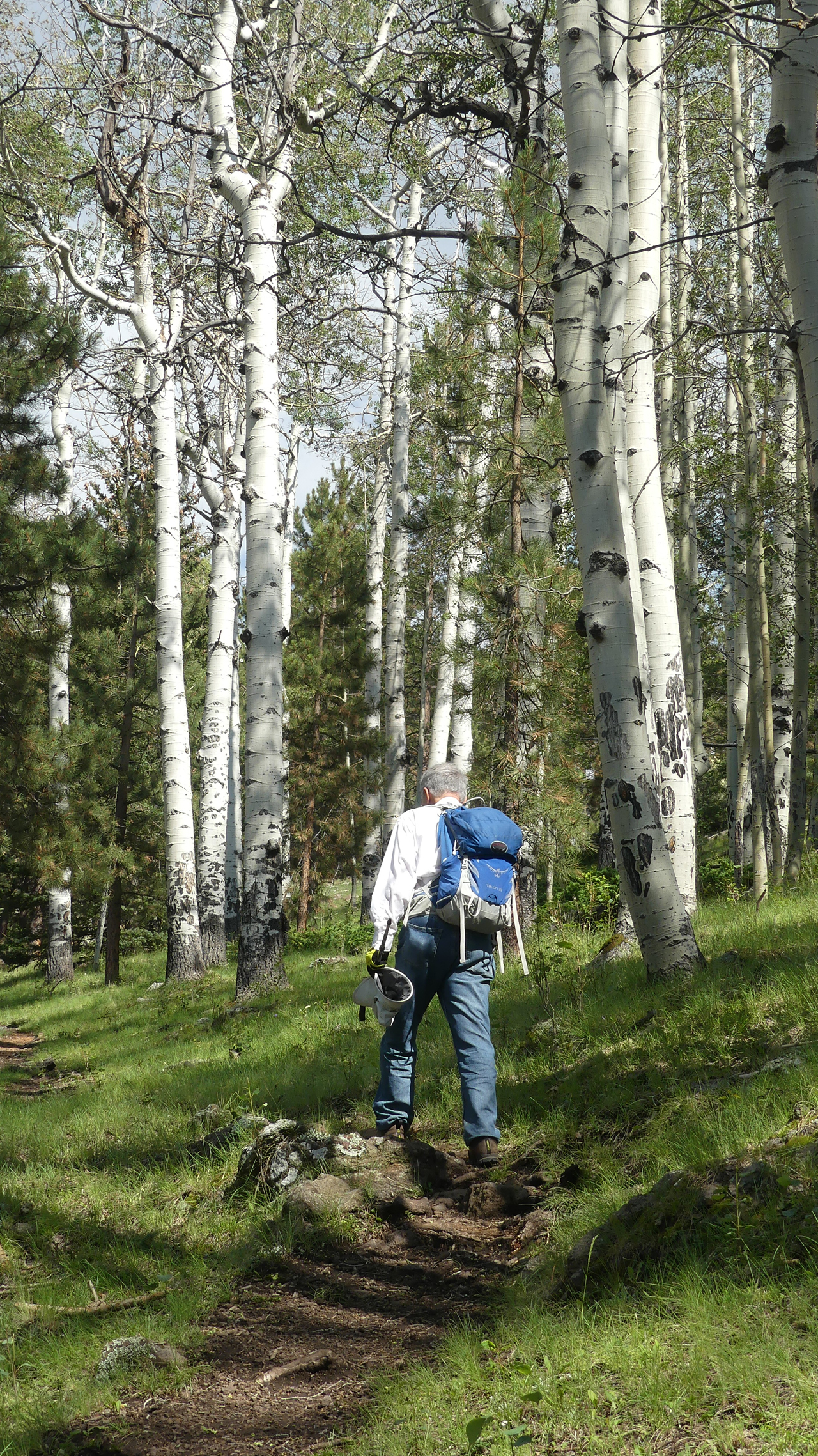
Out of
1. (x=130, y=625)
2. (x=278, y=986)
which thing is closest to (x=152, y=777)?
(x=130, y=625)

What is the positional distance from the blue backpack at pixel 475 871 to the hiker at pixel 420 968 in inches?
3.6

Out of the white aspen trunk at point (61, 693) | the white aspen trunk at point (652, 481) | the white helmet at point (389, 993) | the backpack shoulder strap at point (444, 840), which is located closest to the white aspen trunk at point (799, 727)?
the white aspen trunk at point (652, 481)

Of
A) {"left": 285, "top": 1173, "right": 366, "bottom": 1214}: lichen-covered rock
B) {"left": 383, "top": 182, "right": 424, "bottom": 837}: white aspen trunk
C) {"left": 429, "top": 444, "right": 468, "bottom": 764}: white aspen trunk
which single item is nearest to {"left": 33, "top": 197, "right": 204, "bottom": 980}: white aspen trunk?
{"left": 383, "top": 182, "right": 424, "bottom": 837}: white aspen trunk

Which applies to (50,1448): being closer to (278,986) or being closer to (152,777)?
(278,986)

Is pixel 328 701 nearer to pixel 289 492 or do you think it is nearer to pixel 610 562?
pixel 289 492

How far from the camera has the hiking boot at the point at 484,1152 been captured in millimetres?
4125

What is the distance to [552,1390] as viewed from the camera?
237 centimetres

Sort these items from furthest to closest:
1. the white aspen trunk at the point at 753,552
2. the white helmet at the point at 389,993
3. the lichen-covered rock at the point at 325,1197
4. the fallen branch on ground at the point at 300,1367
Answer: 1. the white aspen trunk at the point at 753,552
2. the white helmet at the point at 389,993
3. the lichen-covered rock at the point at 325,1197
4. the fallen branch on ground at the point at 300,1367

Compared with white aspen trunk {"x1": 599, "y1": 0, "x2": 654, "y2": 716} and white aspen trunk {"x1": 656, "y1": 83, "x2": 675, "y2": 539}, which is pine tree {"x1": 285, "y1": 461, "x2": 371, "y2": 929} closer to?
white aspen trunk {"x1": 656, "y1": 83, "x2": 675, "y2": 539}

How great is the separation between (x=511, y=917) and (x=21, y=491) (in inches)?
326

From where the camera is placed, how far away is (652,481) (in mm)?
6859

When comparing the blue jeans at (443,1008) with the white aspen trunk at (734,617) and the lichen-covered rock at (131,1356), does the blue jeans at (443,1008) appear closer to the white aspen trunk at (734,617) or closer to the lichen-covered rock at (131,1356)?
the lichen-covered rock at (131,1356)

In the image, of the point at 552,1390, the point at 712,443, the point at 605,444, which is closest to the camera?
the point at 552,1390

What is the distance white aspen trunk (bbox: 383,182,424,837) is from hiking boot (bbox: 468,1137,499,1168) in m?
9.15
